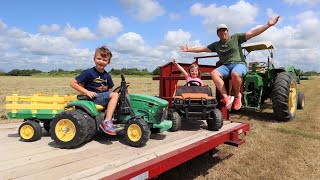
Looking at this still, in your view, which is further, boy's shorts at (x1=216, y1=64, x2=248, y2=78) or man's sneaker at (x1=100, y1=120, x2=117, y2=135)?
boy's shorts at (x1=216, y1=64, x2=248, y2=78)

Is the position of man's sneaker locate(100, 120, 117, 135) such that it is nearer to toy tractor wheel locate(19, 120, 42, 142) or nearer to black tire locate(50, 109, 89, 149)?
black tire locate(50, 109, 89, 149)

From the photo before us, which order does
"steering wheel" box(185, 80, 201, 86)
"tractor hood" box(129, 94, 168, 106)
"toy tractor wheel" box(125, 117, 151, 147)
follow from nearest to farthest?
"toy tractor wheel" box(125, 117, 151, 147) < "tractor hood" box(129, 94, 168, 106) < "steering wheel" box(185, 80, 201, 86)

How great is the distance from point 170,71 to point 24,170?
177 inches

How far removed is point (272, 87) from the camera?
8.02 metres

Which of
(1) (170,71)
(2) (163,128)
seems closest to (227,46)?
(1) (170,71)

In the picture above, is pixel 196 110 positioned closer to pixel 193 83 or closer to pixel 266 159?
pixel 193 83

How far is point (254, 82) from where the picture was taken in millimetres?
7941

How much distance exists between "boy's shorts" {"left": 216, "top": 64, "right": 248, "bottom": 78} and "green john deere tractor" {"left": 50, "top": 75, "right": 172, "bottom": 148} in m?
1.91

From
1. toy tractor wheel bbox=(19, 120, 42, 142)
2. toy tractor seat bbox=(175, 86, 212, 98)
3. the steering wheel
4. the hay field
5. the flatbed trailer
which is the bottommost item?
the hay field

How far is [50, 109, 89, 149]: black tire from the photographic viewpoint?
3346 millimetres

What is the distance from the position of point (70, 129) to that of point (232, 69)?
313 centimetres

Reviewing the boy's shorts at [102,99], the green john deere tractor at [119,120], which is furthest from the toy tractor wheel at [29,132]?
the boy's shorts at [102,99]

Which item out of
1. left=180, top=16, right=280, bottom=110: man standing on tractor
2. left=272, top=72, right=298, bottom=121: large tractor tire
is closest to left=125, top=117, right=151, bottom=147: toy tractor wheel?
left=180, top=16, right=280, bottom=110: man standing on tractor

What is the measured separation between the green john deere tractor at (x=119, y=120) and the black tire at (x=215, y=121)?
82 centimetres
